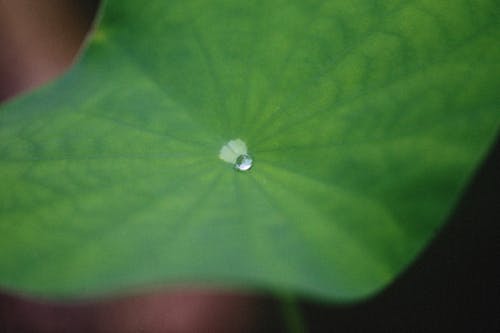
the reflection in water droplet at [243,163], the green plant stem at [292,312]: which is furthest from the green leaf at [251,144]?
the green plant stem at [292,312]

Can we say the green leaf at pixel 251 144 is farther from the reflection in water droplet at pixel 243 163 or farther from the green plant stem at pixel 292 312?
the green plant stem at pixel 292 312

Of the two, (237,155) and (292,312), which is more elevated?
(237,155)

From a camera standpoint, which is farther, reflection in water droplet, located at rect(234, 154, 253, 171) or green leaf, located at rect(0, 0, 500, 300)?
reflection in water droplet, located at rect(234, 154, 253, 171)

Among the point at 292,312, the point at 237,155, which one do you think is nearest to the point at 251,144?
the point at 237,155

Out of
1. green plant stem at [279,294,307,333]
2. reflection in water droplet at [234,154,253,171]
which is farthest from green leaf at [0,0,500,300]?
green plant stem at [279,294,307,333]

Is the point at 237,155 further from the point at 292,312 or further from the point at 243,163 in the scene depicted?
the point at 292,312

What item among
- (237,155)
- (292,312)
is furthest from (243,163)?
(292,312)

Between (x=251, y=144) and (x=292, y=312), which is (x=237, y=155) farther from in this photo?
(x=292, y=312)

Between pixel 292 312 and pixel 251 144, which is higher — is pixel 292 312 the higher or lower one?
the lower one

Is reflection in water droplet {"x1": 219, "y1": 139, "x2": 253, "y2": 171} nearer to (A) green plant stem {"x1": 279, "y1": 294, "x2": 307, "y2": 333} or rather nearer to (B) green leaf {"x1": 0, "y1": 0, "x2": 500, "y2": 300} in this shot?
(B) green leaf {"x1": 0, "y1": 0, "x2": 500, "y2": 300}
